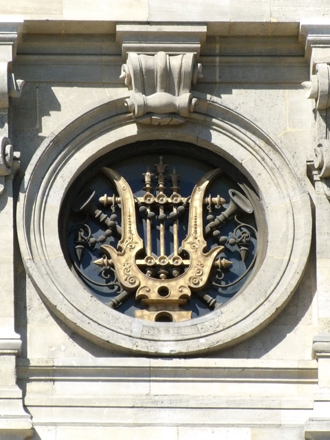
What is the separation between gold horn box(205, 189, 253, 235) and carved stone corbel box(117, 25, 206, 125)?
90 centimetres

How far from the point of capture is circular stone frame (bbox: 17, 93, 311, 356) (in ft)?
62.2

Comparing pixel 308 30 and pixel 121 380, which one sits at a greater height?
pixel 308 30

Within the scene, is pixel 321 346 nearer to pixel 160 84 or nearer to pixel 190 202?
pixel 190 202

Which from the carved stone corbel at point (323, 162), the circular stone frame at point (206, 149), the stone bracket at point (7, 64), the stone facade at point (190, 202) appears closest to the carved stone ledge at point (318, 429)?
the stone facade at point (190, 202)

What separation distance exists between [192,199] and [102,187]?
33.6 inches

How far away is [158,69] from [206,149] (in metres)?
0.91

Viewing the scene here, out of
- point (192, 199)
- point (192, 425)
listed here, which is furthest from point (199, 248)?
point (192, 425)

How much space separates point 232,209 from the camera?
19.8m

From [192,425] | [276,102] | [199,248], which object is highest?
[276,102]

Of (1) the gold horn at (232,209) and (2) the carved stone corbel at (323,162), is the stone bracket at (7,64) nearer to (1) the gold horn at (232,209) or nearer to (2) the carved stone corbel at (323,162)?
(1) the gold horn at (232,209)

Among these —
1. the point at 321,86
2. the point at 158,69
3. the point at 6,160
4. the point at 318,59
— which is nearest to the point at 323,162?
the point at 321,86

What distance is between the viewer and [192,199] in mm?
19750

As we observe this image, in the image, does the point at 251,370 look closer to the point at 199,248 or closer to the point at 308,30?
the point at 199,248

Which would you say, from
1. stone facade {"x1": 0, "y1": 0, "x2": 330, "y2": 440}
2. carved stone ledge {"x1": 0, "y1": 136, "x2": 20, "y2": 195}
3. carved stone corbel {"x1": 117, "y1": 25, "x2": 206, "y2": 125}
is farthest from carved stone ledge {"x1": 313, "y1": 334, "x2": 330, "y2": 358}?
carved stone ledge {"x1": 0, "y1": 136, "x2": 20, "y2": 195}
